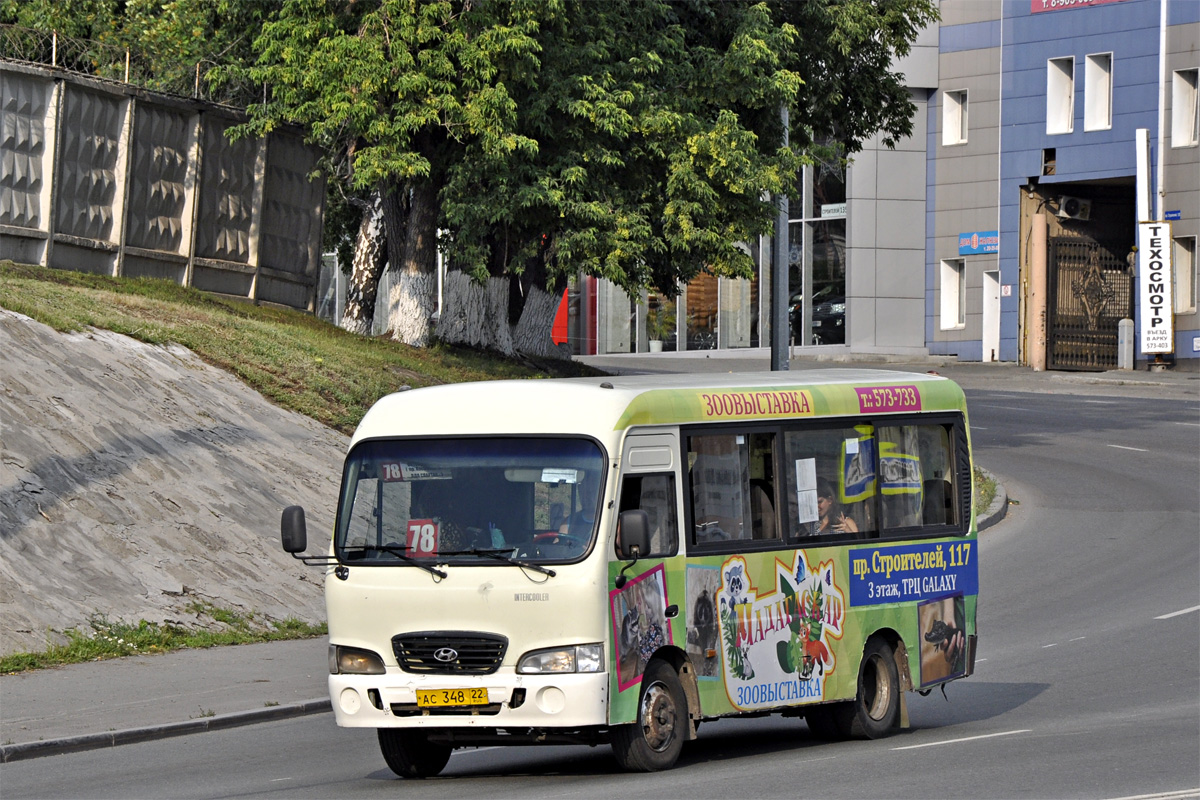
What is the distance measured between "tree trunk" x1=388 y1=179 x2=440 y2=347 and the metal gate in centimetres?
2578

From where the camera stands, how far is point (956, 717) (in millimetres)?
14047

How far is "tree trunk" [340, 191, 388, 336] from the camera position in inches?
1359

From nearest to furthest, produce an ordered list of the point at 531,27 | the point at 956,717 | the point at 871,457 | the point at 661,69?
the point at 871,457
the point at 956,717
the point at 531,27
the point at 661,69

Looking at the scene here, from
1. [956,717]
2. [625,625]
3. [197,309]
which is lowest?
[956,717]

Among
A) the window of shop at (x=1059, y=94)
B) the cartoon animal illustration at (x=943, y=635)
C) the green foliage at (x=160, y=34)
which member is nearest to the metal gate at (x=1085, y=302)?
the window of shop at (x=1059, y=94)

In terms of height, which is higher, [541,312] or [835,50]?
[835,50]

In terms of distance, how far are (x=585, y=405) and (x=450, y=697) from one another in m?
1.98

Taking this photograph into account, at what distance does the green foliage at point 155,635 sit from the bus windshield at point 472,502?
549 centimetres

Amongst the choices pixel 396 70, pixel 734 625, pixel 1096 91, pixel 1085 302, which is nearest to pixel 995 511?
pixel 396 70

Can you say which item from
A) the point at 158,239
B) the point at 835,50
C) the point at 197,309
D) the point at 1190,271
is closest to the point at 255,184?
the point at 158,239

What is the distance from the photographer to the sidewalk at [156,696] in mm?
12414

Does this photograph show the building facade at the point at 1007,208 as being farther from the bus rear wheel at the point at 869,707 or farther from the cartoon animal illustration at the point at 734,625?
the cartoon animal illustration at the point at 734,625

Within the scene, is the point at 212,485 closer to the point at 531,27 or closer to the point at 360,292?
the point at 531,27

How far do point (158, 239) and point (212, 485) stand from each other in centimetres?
1009
